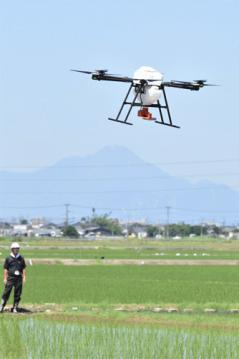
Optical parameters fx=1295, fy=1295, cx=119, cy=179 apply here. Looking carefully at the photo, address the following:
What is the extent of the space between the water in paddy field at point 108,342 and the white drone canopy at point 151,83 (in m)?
4.15

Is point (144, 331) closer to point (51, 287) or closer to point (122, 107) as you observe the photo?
point (122, 107)

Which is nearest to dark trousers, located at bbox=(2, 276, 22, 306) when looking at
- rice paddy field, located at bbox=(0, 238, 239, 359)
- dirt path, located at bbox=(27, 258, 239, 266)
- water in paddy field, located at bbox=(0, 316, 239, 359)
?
rice paddy field, located at bbox=(0, 238, 239, 359)

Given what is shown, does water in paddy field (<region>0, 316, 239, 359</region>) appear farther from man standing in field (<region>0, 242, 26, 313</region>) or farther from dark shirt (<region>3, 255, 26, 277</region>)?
dark shirt (<region>3, 255, 26, 277</region>)

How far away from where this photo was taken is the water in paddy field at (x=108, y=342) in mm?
20000

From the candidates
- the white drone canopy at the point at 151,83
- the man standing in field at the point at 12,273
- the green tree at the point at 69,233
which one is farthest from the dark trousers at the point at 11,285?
the green tree at the point at 69,233

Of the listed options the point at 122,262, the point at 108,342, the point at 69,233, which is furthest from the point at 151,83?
the point at 69,233

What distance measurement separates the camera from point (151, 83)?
2300cm

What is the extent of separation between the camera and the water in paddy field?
20.0 metres

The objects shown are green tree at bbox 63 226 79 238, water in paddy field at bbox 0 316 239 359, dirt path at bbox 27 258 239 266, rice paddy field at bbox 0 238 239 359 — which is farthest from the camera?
green tree at bbox 63 226 79 238

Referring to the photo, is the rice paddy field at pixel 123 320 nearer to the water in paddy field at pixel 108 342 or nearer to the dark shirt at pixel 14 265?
the water in paddy field at pixel 108 342

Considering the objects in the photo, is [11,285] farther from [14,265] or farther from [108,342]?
[108,342]

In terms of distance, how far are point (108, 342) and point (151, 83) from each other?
4.73m

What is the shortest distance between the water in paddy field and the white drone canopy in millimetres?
4152

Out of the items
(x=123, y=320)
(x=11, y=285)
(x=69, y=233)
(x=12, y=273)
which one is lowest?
(x=123, y=320)
